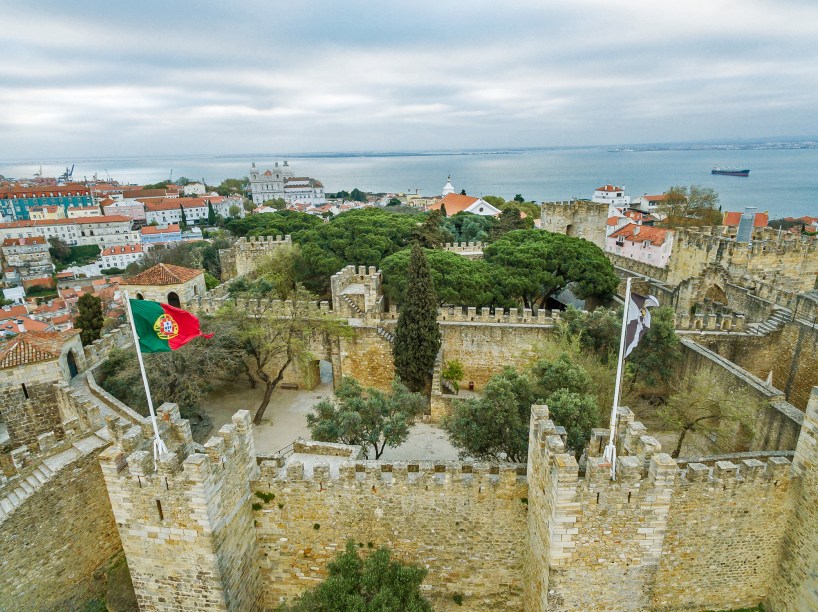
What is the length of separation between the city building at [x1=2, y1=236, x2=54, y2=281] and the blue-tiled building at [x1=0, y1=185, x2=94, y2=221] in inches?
1068

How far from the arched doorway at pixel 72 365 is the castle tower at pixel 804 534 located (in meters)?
18.9

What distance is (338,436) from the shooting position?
40.6ft

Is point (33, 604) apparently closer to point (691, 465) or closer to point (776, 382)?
point (691, 465)

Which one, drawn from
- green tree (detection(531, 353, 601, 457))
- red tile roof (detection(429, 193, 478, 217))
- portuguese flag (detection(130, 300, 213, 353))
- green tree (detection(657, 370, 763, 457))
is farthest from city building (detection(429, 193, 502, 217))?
portuguese flag (detection(130, 300, 213, 353))

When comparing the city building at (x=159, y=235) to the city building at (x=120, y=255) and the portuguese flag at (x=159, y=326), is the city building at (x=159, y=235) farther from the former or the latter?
the portuguese flag at (x=159, y=326)

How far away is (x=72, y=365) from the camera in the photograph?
15906 millimetres

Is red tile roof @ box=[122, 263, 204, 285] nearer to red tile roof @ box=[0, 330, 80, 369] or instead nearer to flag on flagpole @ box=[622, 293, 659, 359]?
red tile roof @ box=[0, 330, 80, 369]

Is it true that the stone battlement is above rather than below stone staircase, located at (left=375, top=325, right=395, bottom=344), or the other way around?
above

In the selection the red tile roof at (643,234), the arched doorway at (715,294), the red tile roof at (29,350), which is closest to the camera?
the red tile roof at (29,350)

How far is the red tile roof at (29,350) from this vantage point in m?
14.1

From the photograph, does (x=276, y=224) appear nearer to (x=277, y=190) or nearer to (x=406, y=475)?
(x=406, y=475)

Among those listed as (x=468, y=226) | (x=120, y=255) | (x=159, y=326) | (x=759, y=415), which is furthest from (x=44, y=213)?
(x=759, y=415)

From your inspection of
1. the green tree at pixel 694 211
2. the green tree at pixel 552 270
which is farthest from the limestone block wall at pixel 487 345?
the green tree at pixel 694 211

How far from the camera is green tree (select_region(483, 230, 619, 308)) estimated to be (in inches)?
914
